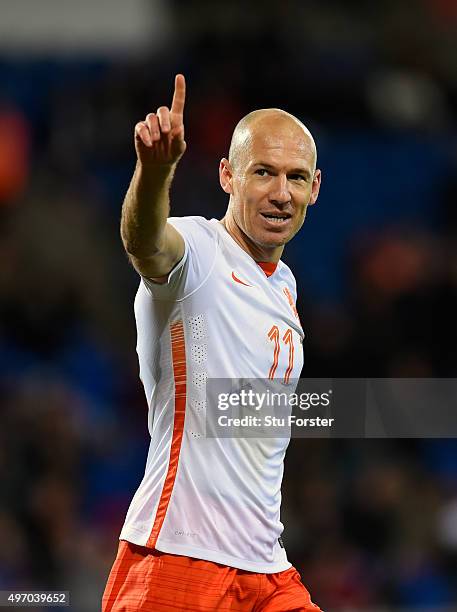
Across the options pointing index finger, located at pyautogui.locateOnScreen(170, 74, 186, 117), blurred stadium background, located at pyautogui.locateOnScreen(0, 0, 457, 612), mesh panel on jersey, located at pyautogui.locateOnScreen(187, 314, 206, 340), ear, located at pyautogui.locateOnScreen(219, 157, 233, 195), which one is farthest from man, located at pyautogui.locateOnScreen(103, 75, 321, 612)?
blurred stadium background, located at pyautogui.locateOnScreen(0, 0, 457, 612)

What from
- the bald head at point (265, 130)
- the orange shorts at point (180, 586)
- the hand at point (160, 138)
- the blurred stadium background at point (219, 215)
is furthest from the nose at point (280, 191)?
the blurred stadium background at point (219, 215)

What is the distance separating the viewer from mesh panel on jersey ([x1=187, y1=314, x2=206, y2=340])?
10.5 feet

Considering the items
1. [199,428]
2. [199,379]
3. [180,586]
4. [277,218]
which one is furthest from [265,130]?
[180,586]

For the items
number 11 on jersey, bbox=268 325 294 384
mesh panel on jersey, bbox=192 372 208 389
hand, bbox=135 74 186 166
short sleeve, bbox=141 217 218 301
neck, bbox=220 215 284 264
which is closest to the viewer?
hand, bbox=135 74 186 166

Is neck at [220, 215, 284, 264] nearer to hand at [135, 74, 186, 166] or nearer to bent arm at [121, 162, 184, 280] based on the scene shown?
bent arm at [121, 162, 184, 280]

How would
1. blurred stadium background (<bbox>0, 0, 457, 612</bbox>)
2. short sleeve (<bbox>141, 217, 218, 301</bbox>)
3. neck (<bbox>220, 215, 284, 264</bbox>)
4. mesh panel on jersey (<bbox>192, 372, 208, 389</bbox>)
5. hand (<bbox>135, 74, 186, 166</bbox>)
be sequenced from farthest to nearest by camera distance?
blurred stadium background (<bbox>0, 0, 457, 612</bbox>) < neck (<bbox>220, 215, 284, 264</bbox>) < mesh panel on jersey (<bbox>192, 372, 208, 389</bbox>) < short sleeve (<bbox>141, 217, 218, 301</bbox>) < hand (<bbox>135, 74, 186, 166</bbox>)

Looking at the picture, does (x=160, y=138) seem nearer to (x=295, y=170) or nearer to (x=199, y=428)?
(x=295, y=170)

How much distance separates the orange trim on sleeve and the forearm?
33 centimetres

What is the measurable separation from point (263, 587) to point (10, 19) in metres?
8.11

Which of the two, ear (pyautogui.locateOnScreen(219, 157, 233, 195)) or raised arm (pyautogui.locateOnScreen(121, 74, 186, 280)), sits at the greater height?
ear (pyautogui.locateOnScreen(219, 157, 233, 195))

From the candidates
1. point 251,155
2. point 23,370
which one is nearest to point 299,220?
point 251,155

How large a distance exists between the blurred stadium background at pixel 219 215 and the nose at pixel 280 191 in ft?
9.53

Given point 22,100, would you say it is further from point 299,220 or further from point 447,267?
point 299,220

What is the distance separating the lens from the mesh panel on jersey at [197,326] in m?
3.19
